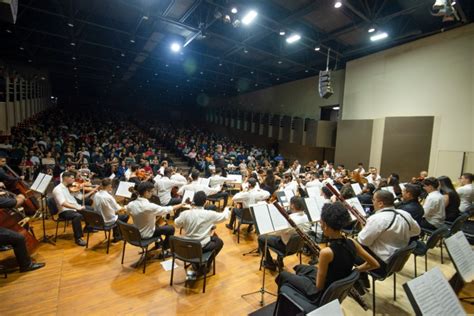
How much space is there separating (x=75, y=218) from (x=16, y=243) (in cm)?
112

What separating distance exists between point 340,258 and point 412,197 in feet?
8.83

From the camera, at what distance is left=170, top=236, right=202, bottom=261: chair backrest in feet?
10.1

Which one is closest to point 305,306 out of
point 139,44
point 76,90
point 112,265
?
point 112,265

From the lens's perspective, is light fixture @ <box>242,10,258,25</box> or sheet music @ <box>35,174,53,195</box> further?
light fixture @ <box>242,10,258,25</box>

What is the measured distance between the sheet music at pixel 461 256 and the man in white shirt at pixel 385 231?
0.41 metres

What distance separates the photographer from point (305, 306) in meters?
2.03

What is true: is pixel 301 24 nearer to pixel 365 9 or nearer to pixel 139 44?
pixel 365 9

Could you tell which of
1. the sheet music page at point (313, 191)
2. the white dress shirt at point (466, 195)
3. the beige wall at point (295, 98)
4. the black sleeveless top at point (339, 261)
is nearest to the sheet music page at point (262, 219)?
the black sleeveless top at point (339, 261)

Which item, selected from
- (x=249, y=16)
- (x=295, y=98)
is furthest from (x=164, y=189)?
(x=295, y=98)

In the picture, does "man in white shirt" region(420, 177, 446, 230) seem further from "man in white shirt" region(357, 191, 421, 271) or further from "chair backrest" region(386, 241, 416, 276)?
"chair backrest" region(386, 241, 416, 276)

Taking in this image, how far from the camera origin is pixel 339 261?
6.59ft

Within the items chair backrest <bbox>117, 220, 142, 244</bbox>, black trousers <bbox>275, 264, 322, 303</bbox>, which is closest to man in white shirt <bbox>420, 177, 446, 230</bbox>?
black trousers <bbox>275, 264, 322, 303</bbox>

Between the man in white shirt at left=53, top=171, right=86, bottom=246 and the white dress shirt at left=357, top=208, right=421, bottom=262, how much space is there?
15.8 feet

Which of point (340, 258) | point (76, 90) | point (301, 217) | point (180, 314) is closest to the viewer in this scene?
point (340, 258)
